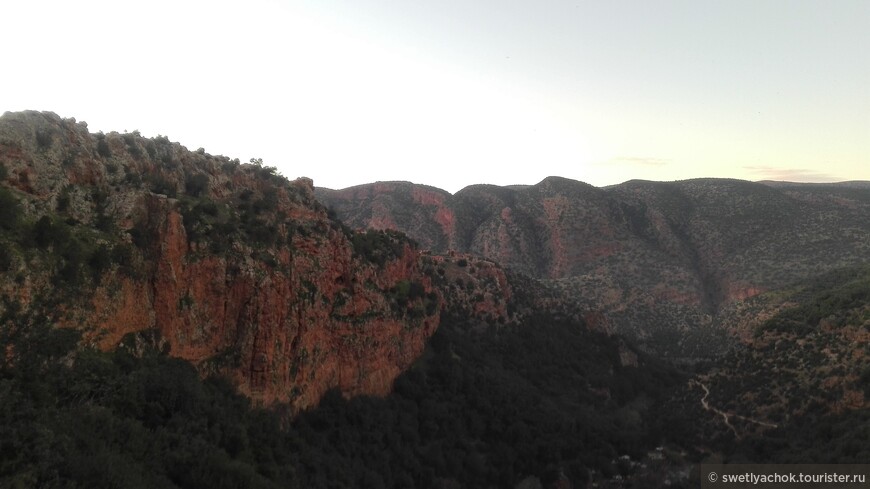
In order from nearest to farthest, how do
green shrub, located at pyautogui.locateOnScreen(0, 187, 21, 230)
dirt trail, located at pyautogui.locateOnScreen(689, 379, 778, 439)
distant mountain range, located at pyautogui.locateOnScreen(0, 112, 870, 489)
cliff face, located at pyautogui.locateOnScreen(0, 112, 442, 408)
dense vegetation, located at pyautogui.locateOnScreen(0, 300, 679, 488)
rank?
dense vegetation, located at pyautogui.locateOnScreen(0, 300, 679, 488) → distant mountain range, located at pyautogui.locateOnScreen(0, 112, 870, 489) → green shrub, located at pyautogui.locateOnScreen(0, 187, 21, 230) → cliff face, located at pyautogui.locateOnScreen(0, 112, 442, 408) → dirt trail, located at pyautogui.locateOnScreen(689, 379, 778, 439)

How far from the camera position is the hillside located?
2793 inches

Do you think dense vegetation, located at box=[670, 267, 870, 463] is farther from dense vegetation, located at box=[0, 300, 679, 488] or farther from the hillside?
the hillside

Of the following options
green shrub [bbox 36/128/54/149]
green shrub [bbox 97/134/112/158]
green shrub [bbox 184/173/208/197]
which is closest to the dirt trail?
green shrub [bbox 184/173/208/197]

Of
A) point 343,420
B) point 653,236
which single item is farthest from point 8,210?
point 653,236

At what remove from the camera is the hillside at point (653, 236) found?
7094 centimetres

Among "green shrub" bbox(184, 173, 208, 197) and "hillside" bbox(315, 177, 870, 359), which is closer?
"green shrub" bbox(184, 173, 208, 197)

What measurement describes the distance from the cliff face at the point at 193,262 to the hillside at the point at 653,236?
120 ft

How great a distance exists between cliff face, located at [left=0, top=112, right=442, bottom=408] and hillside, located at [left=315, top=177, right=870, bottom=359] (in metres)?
36.5

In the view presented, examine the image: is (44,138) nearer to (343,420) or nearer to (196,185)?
(196,185)

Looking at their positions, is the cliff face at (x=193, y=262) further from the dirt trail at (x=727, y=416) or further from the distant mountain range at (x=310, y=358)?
the dirt trail at (x=727, y=416)

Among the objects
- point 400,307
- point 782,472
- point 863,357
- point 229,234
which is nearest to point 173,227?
point 229,234

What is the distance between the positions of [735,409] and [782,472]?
37.7ft

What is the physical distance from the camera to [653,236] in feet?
326

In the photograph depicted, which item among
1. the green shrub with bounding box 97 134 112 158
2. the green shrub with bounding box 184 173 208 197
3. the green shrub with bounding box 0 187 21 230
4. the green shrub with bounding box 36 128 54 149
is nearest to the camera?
the green shrub with bounding box 0 187 21 230
